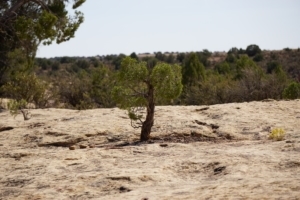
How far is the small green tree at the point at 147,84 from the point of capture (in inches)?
319

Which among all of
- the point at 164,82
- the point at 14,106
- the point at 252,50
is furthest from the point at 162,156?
the point at 252,50

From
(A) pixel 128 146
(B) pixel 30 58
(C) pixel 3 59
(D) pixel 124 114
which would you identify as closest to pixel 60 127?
(D) pixel 124 114

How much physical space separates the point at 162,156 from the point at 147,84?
231cm

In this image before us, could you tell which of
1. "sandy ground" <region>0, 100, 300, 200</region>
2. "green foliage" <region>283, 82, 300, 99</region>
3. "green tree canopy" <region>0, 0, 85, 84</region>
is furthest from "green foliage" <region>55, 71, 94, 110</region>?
"sandy ground" <region>0, 100, 300, 200</region>

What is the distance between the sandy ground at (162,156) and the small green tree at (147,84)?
69cm

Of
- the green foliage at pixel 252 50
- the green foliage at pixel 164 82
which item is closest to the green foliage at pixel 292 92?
the green foliage at pixel 164 82

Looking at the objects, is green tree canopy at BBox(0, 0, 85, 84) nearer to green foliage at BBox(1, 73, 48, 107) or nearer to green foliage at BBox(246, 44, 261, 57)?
green foliage at BBox(1, 73, 48, 107)

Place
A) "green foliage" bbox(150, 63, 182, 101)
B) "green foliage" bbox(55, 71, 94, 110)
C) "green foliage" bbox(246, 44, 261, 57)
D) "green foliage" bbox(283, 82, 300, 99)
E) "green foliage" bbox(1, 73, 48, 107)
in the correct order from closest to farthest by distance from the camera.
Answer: "green foliage" bbox(150, 63, 182, 101), "green foliage" bbox(283, 82, 300, 99), "green foliage" bbox(1, 73, 48, 107), "green foliage" bbox(55, 71, 94, 110), "green foliage" bbox(246, 44, 261, 57)

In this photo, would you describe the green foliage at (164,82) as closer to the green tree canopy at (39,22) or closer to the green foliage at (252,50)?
the green tree canopy at (39,22)

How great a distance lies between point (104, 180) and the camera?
519 cm

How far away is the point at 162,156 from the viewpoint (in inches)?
250

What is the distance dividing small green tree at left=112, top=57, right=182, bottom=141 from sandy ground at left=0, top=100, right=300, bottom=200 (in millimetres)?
688

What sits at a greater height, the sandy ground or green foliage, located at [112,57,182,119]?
green foliage, located at [112,57,182,119]

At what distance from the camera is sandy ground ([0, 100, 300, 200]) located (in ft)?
14.6
